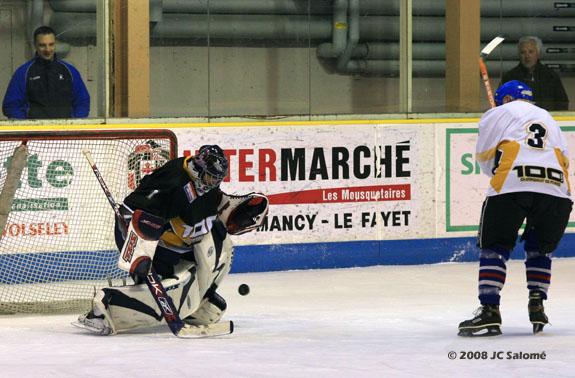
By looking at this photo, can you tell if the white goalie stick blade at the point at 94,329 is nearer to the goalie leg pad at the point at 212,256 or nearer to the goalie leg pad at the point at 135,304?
the goalie leg pad at the point at 135,304

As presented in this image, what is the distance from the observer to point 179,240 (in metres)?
6.70

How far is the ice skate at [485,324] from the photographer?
6.42 metres

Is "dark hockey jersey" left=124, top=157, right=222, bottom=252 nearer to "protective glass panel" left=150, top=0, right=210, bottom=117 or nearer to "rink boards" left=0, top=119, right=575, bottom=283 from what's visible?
"rink boards" left=0, top=119, right=575, bottom=283

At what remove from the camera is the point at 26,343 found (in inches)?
248

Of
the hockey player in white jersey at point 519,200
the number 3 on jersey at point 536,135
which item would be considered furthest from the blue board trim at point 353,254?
the number 3 on jersey at point 536,135

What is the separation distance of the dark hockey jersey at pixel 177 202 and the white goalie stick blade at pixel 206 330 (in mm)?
418

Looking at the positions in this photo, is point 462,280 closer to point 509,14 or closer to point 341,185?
point 341,185

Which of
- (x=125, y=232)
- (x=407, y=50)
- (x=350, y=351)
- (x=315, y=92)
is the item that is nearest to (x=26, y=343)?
(x=125, y=232)

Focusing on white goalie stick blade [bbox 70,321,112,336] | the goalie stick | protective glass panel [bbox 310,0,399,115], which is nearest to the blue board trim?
protective glass panel [bbox 310,0,399,115]

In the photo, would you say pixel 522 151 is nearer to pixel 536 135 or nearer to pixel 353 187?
pixel 536 135

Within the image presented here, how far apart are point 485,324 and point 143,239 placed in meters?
1.62

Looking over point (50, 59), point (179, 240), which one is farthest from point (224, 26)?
point (179, 240)

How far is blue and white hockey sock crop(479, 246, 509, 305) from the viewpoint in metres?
6.43

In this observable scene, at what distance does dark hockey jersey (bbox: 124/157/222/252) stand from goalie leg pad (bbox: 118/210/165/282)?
0.04 metres
